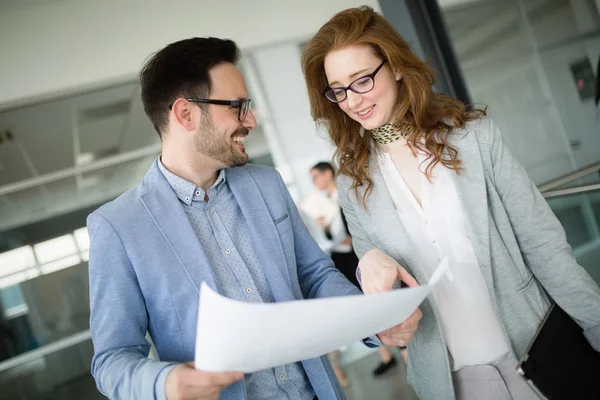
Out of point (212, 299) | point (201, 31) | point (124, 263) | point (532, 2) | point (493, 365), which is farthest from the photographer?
point (201, 31)

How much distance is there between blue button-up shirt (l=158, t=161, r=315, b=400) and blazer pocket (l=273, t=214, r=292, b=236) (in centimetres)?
10

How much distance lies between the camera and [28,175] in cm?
512

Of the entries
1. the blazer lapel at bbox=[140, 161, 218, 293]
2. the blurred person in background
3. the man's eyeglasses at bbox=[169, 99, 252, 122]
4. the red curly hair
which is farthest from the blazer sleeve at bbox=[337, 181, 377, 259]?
the blurred person in background

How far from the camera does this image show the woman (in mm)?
1376

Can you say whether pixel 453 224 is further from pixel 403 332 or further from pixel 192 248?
pixel 192 248

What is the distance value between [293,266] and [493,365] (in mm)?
637

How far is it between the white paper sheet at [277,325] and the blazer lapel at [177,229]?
36 centimetres

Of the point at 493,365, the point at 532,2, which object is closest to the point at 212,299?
the point at 493,365

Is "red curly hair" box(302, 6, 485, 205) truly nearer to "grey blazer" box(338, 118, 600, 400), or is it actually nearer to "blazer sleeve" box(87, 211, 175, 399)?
"grey blazer" box(338, 118, 600, 400)

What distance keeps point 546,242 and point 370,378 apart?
3688mm

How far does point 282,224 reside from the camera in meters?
1.49

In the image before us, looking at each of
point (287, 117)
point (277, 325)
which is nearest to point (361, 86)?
point (277, 325)

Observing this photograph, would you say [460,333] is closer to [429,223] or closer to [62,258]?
[429,223]

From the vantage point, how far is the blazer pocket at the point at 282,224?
1475 millimetres
